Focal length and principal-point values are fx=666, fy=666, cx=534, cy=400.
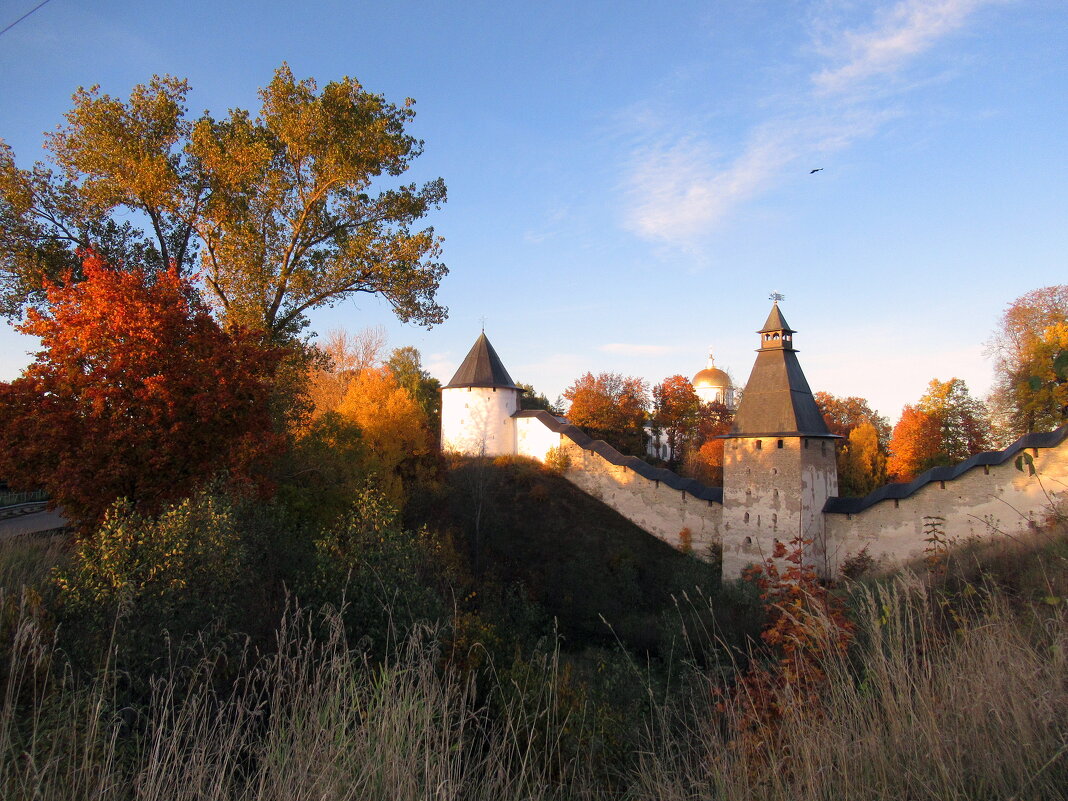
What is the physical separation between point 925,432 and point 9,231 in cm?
3262

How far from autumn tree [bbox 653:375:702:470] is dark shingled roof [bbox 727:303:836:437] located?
17.3 meters

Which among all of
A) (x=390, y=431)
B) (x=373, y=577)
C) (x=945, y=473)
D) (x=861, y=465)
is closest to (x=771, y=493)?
(x=945, y=473)

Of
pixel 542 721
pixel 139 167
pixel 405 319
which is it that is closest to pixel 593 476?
pixel 405 319

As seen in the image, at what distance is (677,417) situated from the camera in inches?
1538

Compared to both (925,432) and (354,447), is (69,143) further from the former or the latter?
(925,432)

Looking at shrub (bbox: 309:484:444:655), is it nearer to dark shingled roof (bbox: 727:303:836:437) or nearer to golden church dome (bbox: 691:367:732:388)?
dark shingled roof (bbox: 727:303:836:437)

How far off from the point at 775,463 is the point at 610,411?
1553cm

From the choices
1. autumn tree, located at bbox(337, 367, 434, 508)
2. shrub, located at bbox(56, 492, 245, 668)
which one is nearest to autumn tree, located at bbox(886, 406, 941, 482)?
autumn tree, located at bbox(337, 367, 434, 508)

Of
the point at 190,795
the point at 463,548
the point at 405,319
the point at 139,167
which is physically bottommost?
the point at 463,548

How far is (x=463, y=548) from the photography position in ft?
69.3

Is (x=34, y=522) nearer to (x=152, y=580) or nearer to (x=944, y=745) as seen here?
(x=152, y=580)

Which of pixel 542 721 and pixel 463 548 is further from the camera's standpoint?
pixel 463 548

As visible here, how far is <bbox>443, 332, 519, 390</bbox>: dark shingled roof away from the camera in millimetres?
30938

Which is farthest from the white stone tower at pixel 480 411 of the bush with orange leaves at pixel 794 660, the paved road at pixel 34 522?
the bush with orange leaves at pixel 794 660
